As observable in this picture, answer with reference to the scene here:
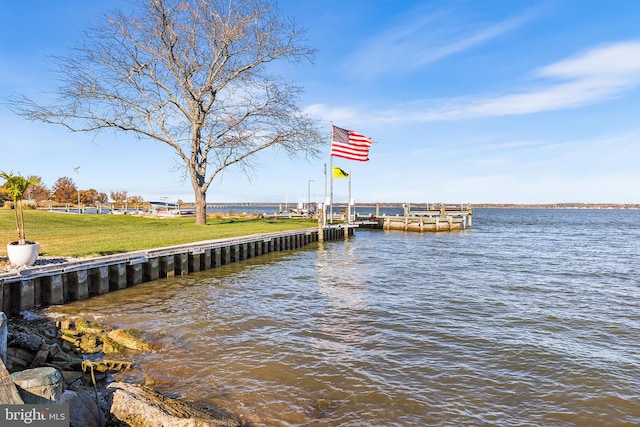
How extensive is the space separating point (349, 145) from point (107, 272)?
809 inches

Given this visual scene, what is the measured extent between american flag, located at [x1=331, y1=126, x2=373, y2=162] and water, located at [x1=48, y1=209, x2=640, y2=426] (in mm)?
14400

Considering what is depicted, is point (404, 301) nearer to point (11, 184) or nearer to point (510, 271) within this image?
point (510, 271)

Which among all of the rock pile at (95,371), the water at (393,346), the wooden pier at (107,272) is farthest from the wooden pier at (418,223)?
the rock pile at (95,371)

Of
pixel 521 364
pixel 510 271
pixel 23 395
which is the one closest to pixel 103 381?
pixel 23 395

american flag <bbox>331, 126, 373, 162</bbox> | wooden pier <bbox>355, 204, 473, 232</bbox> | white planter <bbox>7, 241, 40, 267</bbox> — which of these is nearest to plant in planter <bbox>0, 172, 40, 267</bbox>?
white planter <bbox>7, 241, 40, 267</bbox>

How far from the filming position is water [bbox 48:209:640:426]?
6.05 meters

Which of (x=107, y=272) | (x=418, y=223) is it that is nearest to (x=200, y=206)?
(x=107, y=272)

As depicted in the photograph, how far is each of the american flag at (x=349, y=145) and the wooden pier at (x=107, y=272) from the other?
10679mm

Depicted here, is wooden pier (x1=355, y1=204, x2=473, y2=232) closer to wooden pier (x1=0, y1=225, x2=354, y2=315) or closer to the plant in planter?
wooden pier (x1=0, y1=225, x2=354, y2=315)

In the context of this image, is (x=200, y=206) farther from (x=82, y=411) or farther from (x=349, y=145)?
(x=82, y=411)

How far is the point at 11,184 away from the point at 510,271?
773 inches

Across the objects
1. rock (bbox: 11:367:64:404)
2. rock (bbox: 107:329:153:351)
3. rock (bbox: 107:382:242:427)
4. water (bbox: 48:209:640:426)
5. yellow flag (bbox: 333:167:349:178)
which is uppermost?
yellow flag (bbox: 333:167:349:178)

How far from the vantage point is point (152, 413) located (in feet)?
15.6

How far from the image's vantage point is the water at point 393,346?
6.05 meters
